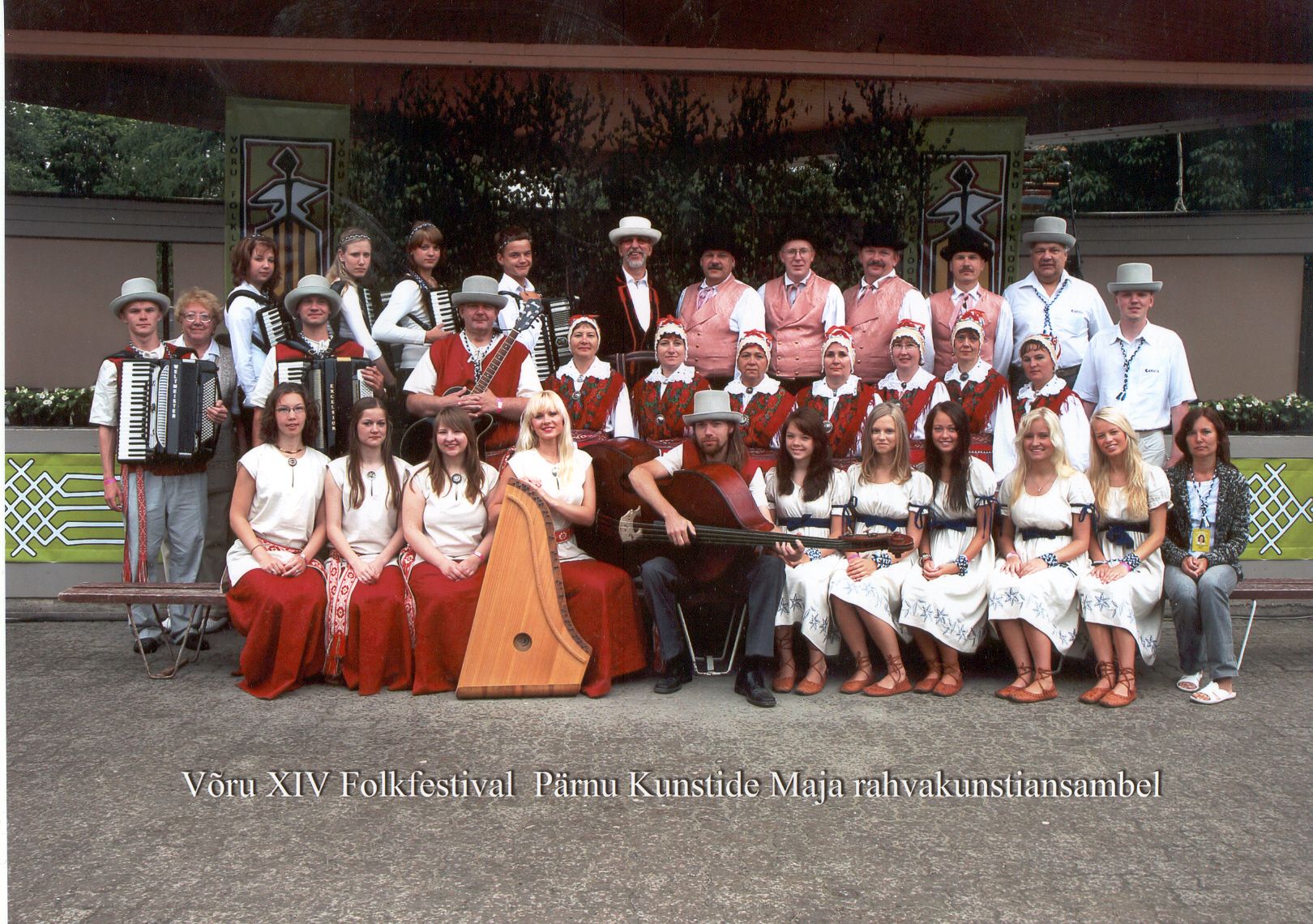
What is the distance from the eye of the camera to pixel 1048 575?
4.68m

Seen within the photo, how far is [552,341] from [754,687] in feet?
7.35

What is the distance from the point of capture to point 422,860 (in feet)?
10.0

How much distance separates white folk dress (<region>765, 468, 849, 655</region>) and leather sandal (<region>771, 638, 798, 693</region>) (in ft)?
0.35

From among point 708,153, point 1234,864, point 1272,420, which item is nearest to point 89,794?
point 1234,864

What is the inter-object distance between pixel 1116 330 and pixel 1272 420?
6.32 feet

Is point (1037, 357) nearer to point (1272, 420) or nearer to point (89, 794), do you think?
point (1272, 420)

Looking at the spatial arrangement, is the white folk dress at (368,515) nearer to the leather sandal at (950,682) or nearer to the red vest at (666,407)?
the red vest at (666,407)

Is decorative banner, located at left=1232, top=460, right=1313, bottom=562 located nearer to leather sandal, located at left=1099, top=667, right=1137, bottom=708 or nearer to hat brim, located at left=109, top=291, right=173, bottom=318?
leather sandal, located at left=1099, top=667, right=1137, bottom=708

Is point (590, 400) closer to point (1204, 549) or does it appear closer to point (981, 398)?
point (981, 398)

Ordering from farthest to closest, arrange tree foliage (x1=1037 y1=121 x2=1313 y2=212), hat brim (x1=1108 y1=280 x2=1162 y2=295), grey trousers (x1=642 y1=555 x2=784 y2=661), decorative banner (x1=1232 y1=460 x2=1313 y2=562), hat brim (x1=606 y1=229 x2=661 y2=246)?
tree foliage (x1=1037 y1=121 x2=1313 y2=212) < decorative banner (x1=1232 y1=460 x2=1313 y2=562) < hat brim (x1=606 y1=229 x2=661 y2=246) < hat brim (x1=1108 y1=280 x2=1162 y2=295) < grey trousers (x1=642 y1=555 x2=784 y2=661)

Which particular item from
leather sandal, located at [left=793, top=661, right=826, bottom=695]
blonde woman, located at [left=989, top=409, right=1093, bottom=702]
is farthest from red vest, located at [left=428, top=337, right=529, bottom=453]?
blonde woman, located at [left=989, top=409, right=1093, bottom=702]

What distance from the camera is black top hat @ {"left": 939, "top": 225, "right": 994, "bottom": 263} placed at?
608cm

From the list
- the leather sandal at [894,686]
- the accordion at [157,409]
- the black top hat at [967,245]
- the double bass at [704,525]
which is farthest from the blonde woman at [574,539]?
the black top hat at [967,245]

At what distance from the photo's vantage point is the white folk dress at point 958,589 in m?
4.68
